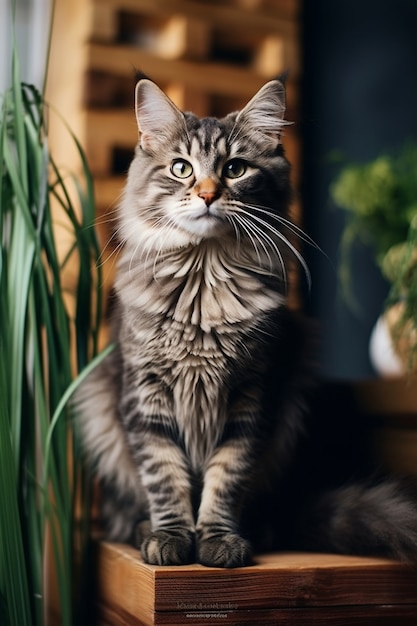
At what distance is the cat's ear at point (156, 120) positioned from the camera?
135cm

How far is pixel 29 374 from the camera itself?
5.06 feet

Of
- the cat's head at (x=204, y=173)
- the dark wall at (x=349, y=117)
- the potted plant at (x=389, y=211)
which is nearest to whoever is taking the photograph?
the cat's head at (x=204, y=173)

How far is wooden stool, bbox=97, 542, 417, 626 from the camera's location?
119 cm

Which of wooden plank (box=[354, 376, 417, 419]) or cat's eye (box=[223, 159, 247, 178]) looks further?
wooden plank (box=[354, 376, 417, 419])

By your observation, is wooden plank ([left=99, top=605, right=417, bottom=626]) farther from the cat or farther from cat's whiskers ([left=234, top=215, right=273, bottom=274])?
cat's whiskers ([left=234, top=215, right=273, bottom=274])

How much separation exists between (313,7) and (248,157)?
130 centimetres

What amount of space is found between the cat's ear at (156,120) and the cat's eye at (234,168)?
0.11 meters

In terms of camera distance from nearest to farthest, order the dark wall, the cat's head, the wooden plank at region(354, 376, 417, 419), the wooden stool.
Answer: the wooden stool → the cat's head → the wooden plank at region(354, 376, 417, 419) → the dark wall

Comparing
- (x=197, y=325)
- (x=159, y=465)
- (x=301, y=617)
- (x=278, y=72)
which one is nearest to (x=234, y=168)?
(x=197, y=325)

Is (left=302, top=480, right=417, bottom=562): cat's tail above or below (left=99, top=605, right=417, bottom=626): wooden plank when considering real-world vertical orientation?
above

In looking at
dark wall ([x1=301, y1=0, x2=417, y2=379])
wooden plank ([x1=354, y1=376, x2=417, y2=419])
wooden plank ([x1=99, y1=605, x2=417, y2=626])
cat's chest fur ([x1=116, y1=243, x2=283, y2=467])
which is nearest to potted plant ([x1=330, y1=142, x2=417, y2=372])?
wooden plank ([x1=354, y1=376, x2=417, y2=419])

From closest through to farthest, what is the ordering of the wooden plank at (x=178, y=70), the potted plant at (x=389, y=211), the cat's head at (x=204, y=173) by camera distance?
the cat's head at (x=204, y=173), the potted plant at (x=389, y=211), the wooden plank at (x=178, y=70)

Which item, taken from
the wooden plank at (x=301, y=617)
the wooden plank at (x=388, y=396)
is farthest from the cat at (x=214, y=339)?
the wooden plank at (x=388, y=396)

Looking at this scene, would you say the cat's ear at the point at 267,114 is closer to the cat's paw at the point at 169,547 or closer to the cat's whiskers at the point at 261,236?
the cat's whiskers at the point at 261,236
